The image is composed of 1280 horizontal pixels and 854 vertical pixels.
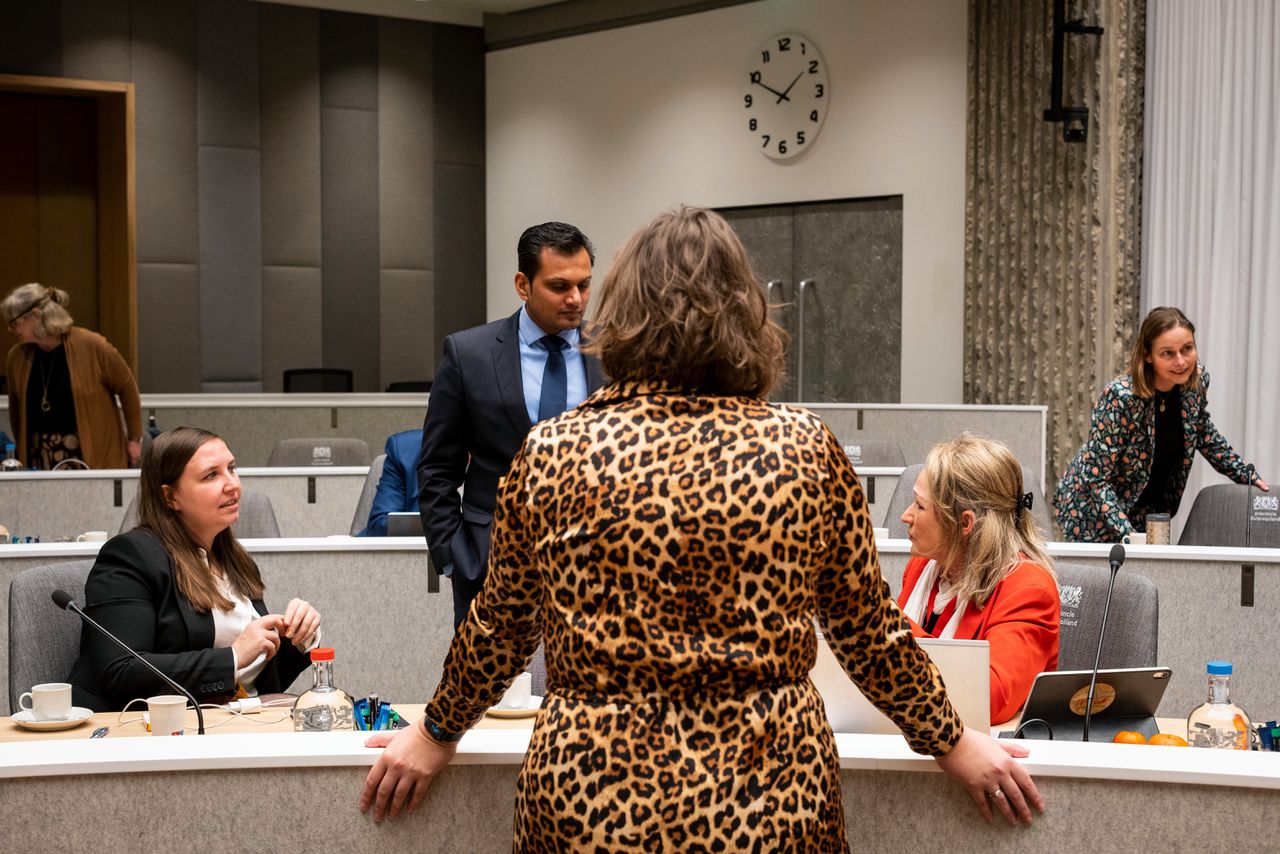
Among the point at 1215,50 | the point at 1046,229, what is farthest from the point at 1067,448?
the point at 1215,50

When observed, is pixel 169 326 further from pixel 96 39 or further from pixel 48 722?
pixel 48 722

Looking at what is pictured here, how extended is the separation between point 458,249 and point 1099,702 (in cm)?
1032

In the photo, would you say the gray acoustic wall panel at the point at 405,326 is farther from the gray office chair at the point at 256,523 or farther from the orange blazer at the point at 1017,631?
the orange blazer at the point at 1017,631

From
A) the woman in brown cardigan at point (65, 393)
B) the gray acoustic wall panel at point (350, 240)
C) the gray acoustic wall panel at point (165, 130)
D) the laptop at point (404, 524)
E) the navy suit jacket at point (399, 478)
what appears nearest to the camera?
the laptop at point (404, 524)

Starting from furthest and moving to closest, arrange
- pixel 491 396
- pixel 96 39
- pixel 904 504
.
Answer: pixel 96 39
pixel 904 504
pixel 491 396

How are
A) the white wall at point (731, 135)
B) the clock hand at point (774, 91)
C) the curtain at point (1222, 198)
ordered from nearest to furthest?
the curtain at point (1222, 198), the white wall at point (731, 135), the clock hand at point (774, 91)

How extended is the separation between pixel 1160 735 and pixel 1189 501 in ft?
19.4

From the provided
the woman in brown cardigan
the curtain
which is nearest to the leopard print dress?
the woman in brown cardigan

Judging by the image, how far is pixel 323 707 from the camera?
7.20ft

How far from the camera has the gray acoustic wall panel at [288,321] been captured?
37.0 ft

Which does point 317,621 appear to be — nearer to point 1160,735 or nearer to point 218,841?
point 218,841

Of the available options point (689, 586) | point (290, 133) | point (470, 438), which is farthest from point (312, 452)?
point (689, 586)

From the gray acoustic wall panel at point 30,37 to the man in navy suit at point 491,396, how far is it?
8.65m

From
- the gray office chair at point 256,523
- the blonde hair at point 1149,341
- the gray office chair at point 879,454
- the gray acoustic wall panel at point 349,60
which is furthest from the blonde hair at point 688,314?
the gray acoustic wall panel at point 349,60
